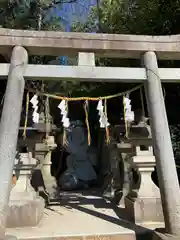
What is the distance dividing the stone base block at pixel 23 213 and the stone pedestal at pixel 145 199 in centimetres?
193

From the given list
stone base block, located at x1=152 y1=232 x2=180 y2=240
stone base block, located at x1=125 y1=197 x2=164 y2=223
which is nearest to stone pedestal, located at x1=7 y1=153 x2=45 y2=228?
stone base block, located at x1=125 y1=197 x2=164 y2=223

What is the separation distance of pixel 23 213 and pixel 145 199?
2.45m

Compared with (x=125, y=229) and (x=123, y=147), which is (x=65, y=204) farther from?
(x=125, y=229)

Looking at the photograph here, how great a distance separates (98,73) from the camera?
4.60m

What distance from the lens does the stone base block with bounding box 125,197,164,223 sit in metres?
5.24

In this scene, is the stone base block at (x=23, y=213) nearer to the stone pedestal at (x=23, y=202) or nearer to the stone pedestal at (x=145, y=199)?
the stone pedestal at (x=23, y=202)

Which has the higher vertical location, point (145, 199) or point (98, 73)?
point (98, 73)

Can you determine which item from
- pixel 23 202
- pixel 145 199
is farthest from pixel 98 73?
pixel 23 202

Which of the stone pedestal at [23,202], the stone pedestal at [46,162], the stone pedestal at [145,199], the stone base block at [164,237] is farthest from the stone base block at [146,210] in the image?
the stone pedestal at [46,162]

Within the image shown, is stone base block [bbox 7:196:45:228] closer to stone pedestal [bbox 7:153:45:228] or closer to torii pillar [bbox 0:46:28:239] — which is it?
stone pedestal [bbox 7:153:45:228]

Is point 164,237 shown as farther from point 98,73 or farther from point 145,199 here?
point 98,73

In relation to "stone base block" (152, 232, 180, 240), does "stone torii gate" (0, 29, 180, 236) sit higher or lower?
higher

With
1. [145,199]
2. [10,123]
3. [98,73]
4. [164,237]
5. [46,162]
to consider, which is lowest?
[164,237]

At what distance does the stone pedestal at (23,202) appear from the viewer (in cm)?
500
